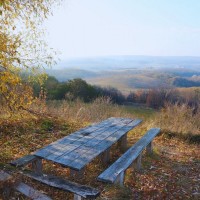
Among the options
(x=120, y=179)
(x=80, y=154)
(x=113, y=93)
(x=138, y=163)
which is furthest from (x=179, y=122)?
(x=113, y=93)

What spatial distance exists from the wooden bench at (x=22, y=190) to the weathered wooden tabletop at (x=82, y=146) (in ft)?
1.48

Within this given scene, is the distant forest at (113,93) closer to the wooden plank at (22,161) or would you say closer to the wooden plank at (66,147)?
the wooden plank at (66,147)

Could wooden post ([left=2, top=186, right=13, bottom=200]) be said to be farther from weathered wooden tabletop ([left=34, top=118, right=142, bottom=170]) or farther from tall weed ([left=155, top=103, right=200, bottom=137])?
tall weed ([left=155, top=103, right=200, bottom=137])

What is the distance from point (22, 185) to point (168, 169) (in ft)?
9.87

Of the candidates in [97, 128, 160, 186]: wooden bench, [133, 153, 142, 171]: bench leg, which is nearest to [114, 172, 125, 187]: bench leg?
[97, 128, 160, 186]: wooden bench

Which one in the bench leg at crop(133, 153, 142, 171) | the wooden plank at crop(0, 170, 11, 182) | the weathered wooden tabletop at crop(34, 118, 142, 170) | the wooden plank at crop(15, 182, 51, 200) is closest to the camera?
the wooden plank at crop(15, 182, 51, 200)

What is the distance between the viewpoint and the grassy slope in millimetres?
3887

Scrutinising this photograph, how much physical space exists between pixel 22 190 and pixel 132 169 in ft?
7.56

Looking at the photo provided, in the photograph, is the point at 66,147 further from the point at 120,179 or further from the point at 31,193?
the point at 31,193

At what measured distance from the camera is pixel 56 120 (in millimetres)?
7895

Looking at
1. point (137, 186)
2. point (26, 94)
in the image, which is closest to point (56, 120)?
point (26, 94)

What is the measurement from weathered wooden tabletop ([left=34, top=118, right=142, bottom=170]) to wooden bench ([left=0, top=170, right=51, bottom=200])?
45cm

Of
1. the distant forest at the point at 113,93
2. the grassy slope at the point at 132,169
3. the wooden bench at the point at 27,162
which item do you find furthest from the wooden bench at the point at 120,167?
the distant forest at the point at 113,93

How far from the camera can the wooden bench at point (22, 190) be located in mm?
2949
